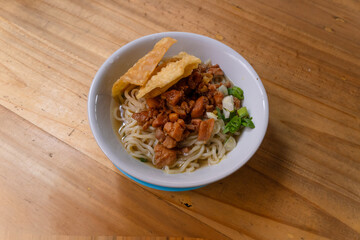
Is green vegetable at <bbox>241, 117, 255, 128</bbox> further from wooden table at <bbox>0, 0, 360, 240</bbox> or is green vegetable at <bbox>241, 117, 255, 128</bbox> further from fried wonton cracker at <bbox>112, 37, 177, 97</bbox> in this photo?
fried wonton cracker at <bbox>112, 37, 177, 97</bbox>

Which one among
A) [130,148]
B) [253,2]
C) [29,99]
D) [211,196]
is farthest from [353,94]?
[29,99]

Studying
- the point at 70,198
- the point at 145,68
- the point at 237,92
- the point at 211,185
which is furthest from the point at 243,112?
the point at 70,198

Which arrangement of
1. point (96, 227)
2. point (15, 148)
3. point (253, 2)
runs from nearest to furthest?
point (96, 227), point (15, 148), point (253, 2)

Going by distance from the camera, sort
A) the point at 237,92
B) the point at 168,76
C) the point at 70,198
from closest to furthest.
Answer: the point at 168,76 < the point at 70,198 < the point at 237,92

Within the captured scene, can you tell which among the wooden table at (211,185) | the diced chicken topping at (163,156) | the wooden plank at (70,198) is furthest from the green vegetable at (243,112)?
the wooden plank at (70,198)

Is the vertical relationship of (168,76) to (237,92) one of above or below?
above

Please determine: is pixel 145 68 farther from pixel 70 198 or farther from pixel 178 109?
pixel 70 198

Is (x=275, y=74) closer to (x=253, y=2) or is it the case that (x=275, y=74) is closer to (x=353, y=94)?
(x=353, y=94)
